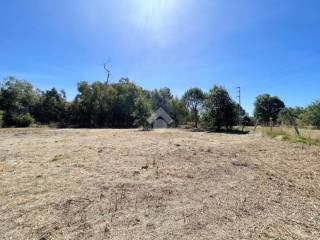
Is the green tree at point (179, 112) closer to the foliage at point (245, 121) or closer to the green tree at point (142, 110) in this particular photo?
the foliage at point (245, 121)

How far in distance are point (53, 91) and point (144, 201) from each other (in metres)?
44.8

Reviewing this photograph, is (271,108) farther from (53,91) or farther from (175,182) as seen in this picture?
(175,182)

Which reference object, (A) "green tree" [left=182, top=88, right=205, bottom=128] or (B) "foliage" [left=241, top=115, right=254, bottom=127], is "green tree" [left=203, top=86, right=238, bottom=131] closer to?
(B) "foliage" [left=241, top=115, right=254, bottom=127]

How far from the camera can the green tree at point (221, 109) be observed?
25.5 m

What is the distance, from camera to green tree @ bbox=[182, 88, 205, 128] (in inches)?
1560

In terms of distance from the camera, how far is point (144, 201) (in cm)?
413

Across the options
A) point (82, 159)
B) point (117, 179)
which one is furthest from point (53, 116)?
point (117, 179)

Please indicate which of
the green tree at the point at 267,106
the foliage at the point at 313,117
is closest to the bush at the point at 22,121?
the foliage at the point at 313,117

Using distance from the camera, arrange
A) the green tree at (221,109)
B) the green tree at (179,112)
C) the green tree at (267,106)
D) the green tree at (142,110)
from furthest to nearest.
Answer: the green tree at (267,106) → the green tree at (179,112) → the green tree at (142,110) → the green tree at (221,109)

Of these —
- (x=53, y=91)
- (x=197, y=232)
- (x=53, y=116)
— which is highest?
(x=53, y=91)

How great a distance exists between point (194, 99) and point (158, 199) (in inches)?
1456

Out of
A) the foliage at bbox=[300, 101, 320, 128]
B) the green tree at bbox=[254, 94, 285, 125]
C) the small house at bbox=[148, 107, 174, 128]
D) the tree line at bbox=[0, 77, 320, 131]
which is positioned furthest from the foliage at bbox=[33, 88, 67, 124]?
the green tree at bbox=[254, 94, 285, 125]

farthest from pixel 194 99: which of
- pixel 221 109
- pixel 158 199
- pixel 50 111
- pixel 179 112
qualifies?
pixel 158 199

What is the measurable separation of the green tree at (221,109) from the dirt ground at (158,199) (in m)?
18.4
